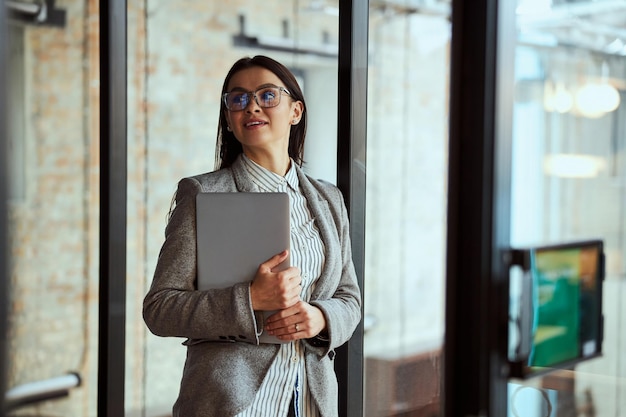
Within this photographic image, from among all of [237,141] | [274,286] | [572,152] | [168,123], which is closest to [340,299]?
[274,286]

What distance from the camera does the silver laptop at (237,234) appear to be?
1.71 metres

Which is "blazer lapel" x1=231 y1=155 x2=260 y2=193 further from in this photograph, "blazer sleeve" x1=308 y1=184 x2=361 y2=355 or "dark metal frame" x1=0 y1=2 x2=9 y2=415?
"dark metal frame" x1=0 y1=2 x2=9 y2=415

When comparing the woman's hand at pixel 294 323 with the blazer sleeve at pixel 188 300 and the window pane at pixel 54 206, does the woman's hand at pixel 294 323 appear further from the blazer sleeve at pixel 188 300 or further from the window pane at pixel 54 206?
the window pane at pixel 54 206

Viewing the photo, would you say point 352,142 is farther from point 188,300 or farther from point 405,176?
point 405,176

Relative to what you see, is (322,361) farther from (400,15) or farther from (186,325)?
(400,15)

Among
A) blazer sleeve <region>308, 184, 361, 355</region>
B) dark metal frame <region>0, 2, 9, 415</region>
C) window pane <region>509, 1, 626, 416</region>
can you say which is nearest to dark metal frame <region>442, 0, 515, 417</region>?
window pane <region>509, 1, 626, 416</region>

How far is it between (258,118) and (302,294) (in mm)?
436

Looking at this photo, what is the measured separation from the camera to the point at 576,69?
1675 millimetres

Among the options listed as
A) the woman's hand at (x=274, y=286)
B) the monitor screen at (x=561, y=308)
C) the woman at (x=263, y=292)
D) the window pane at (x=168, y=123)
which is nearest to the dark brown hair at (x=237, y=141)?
the woman at (x=263, y=292)

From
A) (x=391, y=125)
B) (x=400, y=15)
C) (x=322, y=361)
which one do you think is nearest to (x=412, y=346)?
(x=391, y=125)

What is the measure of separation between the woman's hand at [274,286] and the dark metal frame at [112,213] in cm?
89

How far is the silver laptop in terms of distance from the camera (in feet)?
5.62

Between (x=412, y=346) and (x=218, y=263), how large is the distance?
11.5 feet

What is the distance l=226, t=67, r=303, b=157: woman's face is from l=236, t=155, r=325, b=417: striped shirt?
0.06 metres
